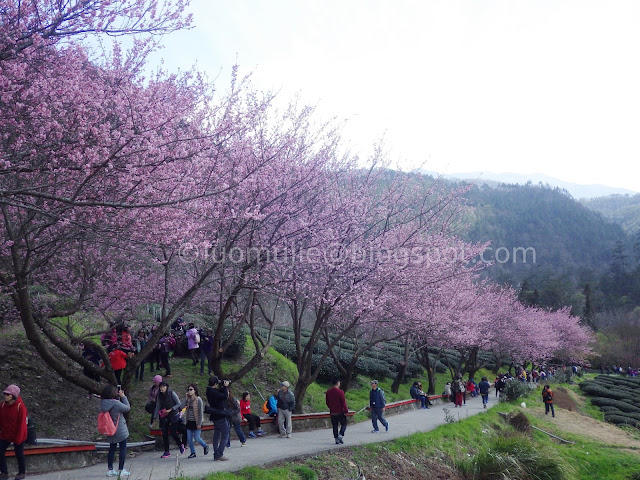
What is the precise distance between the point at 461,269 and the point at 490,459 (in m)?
6.84

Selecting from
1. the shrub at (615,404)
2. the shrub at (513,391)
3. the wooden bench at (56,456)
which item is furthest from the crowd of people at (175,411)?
the shrub at (615,404)

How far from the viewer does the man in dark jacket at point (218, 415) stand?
8359mm

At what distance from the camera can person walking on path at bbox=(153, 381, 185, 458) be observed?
862 cm

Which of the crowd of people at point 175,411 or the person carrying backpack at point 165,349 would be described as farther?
the person carrying backpack at point 165,349

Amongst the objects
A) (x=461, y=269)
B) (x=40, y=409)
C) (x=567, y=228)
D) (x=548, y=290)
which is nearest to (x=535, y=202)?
(x=567, y=228)

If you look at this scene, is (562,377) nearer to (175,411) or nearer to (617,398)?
(617,398)

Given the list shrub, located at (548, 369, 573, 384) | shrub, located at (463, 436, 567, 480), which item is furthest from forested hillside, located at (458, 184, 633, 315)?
shrub, located at (463, 436, 567, 480)

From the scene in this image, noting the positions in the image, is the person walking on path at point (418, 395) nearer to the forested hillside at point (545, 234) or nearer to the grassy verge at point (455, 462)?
the grassy verge at point (455, 462)

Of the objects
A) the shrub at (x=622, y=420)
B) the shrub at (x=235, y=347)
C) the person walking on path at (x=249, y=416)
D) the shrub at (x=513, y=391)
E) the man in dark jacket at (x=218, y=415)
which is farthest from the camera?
the shrub at (x=622, y=420)

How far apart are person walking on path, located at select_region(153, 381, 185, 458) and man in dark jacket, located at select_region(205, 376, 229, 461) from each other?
0.65 m

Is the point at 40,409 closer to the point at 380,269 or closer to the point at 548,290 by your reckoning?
the point at 380,269

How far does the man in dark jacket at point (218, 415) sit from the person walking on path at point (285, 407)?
190cm

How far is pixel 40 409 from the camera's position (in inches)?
397

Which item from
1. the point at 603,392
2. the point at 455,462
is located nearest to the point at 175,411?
the point at 455,462
